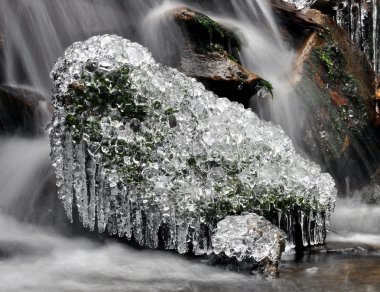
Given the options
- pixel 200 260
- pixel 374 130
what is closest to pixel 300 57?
pixel 374 130

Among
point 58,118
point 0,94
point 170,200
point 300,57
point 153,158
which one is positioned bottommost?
point 170,200

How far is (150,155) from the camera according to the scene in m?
3.97

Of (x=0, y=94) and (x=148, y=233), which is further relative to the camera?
(x=0, y=94)

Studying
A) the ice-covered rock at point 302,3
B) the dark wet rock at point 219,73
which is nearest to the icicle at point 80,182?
the dark wet rock at point 219,73

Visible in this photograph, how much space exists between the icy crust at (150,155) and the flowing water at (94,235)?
0.26 m

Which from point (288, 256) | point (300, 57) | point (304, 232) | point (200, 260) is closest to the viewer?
point (200, 260)

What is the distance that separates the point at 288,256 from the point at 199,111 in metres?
1.32

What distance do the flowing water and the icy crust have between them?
0.26 metres

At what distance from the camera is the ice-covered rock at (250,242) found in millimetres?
3555

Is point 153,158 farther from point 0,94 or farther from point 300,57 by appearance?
point 300,57

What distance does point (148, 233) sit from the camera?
3.93 metres

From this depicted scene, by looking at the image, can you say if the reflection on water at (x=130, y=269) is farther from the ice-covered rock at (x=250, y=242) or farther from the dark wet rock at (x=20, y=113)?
the dark wet rock at (x=20, y=113)

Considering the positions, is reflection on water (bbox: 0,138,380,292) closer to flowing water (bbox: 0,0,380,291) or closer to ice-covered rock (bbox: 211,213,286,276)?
flowing water (bbox: 0,0,380,291)

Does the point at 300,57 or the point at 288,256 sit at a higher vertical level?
the point at 300,57
